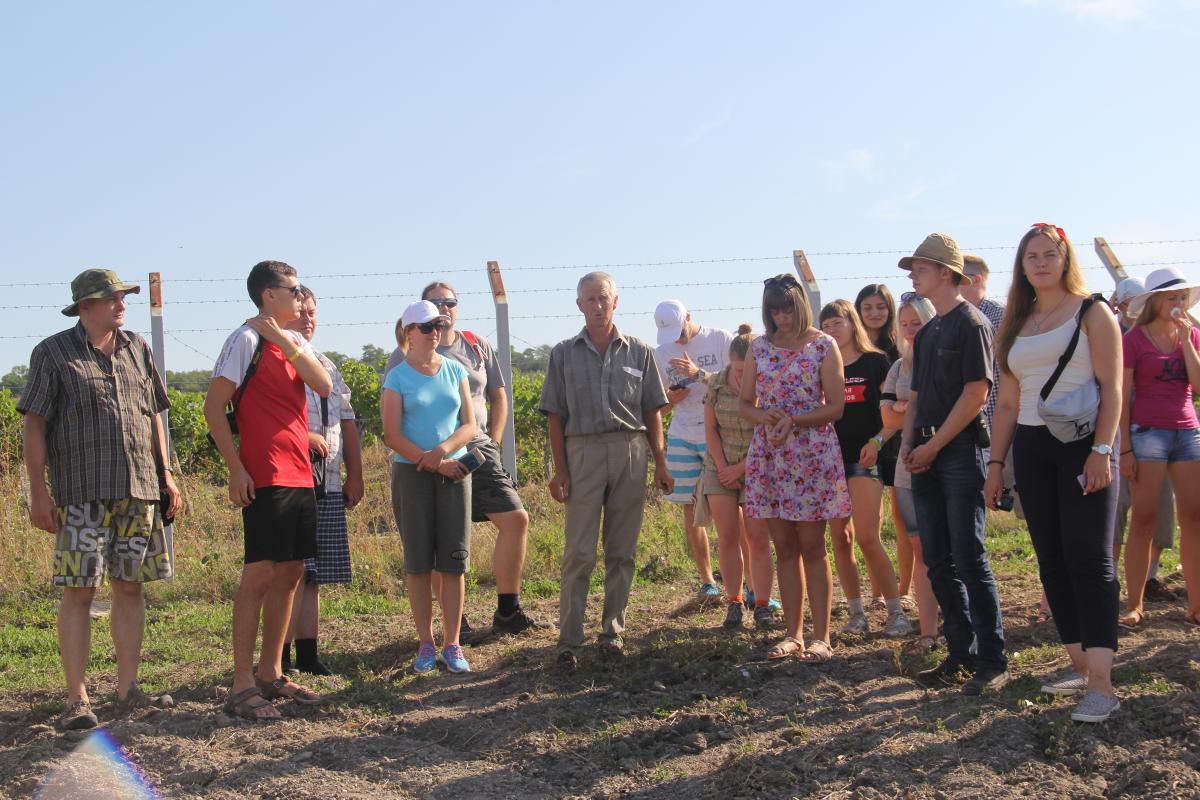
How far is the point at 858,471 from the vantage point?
6.19 metres

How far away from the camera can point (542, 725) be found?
16.2 ft

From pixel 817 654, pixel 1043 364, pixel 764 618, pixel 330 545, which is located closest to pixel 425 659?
pixel 330 545

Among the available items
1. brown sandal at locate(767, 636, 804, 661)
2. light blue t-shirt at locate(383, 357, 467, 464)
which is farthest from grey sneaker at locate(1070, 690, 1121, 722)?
light blue t-shirt at locate(383, 357, 467, 464)

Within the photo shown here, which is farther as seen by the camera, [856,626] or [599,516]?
[856,626]

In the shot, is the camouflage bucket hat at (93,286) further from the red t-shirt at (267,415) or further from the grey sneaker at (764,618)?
the grey sneaker at (764,618)

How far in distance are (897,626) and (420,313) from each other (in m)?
3.11

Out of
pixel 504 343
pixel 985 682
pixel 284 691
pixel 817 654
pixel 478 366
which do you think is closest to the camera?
pixel 985 682

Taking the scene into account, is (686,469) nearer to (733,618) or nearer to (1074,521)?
(733,618)

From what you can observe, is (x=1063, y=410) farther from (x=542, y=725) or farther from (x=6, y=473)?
(x=6, y=473)

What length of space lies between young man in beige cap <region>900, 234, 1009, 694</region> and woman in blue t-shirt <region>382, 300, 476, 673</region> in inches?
91.9

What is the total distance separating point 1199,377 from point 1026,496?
6.56 ft

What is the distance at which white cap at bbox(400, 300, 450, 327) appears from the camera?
19.4 feet

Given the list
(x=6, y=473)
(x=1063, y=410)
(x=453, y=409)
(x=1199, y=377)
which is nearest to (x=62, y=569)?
(x=453, y=409)

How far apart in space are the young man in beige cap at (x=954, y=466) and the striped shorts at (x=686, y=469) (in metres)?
2.11
